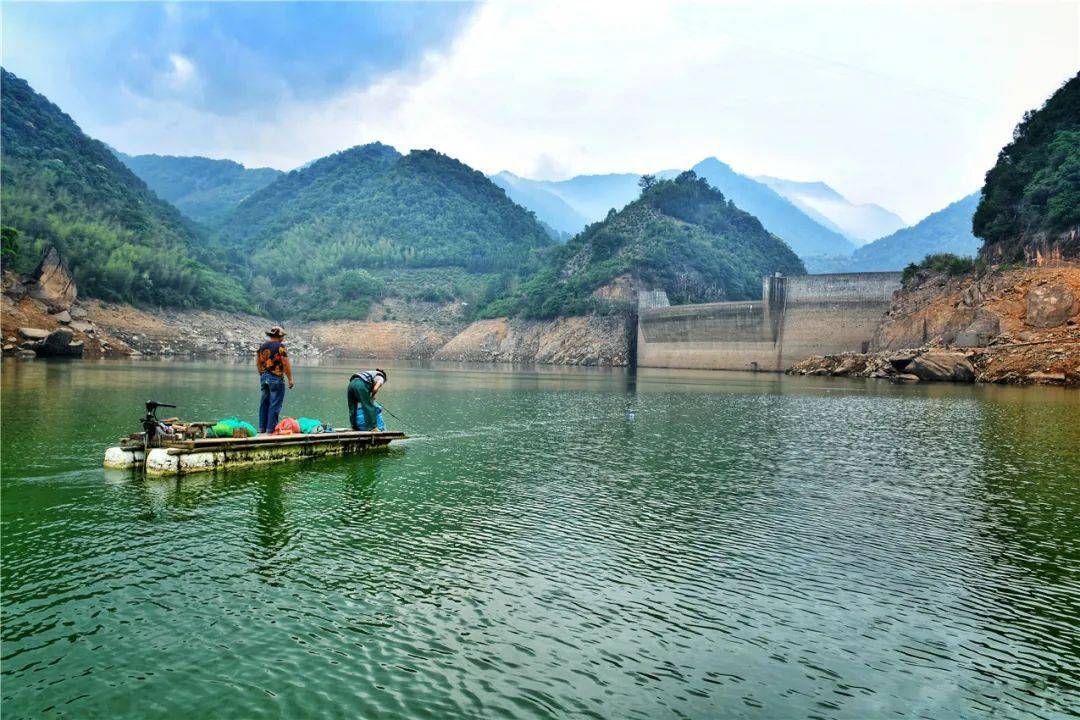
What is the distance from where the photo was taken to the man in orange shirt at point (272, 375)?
1970 centimetres

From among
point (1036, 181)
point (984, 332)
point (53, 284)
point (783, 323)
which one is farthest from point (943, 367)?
point (53, 284)

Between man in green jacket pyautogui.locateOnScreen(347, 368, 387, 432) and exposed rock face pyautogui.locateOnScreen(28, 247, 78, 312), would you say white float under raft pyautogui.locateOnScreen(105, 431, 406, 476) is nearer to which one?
man in green jacket pyautogui.locateOnScreen(347, 368, 387, 432)

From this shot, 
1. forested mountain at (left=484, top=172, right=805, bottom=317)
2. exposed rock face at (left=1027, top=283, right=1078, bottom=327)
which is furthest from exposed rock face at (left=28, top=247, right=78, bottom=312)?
exposed rock face at (left=1027, top=283, right=1078, bottom=327)

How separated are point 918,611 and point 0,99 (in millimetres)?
161413

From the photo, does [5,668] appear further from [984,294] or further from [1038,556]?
[984,294]

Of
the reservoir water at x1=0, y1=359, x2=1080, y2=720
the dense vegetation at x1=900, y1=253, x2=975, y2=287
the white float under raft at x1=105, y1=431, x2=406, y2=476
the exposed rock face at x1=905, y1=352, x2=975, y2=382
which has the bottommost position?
the reservoir water at x1=0, y1=359, x2=1080, y2=720

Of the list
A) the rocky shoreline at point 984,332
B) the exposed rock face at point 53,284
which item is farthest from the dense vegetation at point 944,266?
the exposed rock face at point 53,284

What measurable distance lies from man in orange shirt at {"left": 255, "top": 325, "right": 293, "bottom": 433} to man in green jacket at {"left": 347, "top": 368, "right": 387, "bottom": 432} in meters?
2.53

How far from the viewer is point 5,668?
7449 mm

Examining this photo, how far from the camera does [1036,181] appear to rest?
7081cm

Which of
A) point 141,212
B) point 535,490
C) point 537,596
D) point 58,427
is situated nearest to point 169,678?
point 537,596

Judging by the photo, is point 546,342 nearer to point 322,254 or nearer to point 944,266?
point 944,266

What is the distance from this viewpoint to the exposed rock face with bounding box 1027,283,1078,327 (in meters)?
60.7

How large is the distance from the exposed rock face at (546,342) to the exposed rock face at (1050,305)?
6283cm
